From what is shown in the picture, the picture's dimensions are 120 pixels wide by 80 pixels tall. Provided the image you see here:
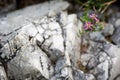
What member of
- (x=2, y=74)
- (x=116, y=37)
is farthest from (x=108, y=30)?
(x=2, y=74)

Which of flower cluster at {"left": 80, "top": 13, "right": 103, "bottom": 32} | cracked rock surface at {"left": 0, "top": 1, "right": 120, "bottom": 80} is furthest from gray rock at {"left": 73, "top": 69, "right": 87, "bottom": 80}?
flower cluster at {"left": 80, "top": 13, "right": 103, "bottom": 32}

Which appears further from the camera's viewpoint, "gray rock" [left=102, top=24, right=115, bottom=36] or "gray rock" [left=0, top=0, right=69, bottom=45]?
"gray rock" [left=102, top=24, right=115, bottom=36]

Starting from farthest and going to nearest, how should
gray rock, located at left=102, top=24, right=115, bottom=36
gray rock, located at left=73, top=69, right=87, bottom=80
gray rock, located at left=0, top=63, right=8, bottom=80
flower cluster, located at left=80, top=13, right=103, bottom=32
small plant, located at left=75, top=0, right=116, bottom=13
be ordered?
gray rock, located at left=102, top=24, right=115, bottom=36
small plant, located at left=75, top=0, right=116, bottom=13
flower cluster, located at left=80, top=13, right=103, bottom=32
gray rock, located at left=73, top=69, right=87, bottom=80
gray rock, located at left=0, top=63, right=8, bottom=80

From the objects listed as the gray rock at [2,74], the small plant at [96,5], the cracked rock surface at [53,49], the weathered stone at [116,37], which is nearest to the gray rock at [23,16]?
the cracked rock surface at [53,49]

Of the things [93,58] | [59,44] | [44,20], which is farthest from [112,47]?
[44,20]

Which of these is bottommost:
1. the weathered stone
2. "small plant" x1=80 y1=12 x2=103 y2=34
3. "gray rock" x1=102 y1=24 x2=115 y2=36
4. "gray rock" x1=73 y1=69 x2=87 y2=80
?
"gray rock" x1=73 y1=69 x2=87 y2=80

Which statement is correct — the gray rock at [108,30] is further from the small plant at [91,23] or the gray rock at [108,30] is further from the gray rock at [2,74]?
the gray rock at [2,74]

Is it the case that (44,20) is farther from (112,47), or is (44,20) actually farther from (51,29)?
(112,47)

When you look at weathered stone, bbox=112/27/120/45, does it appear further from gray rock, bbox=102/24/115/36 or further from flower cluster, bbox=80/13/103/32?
flower cluster, bbox=80/13/103/32

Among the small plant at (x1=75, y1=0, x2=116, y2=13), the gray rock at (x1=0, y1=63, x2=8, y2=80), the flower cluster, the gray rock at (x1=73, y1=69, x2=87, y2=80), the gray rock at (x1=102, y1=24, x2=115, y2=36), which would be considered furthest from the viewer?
the gray rock at (x1=102, y1=24, x2=115, y2=36)
